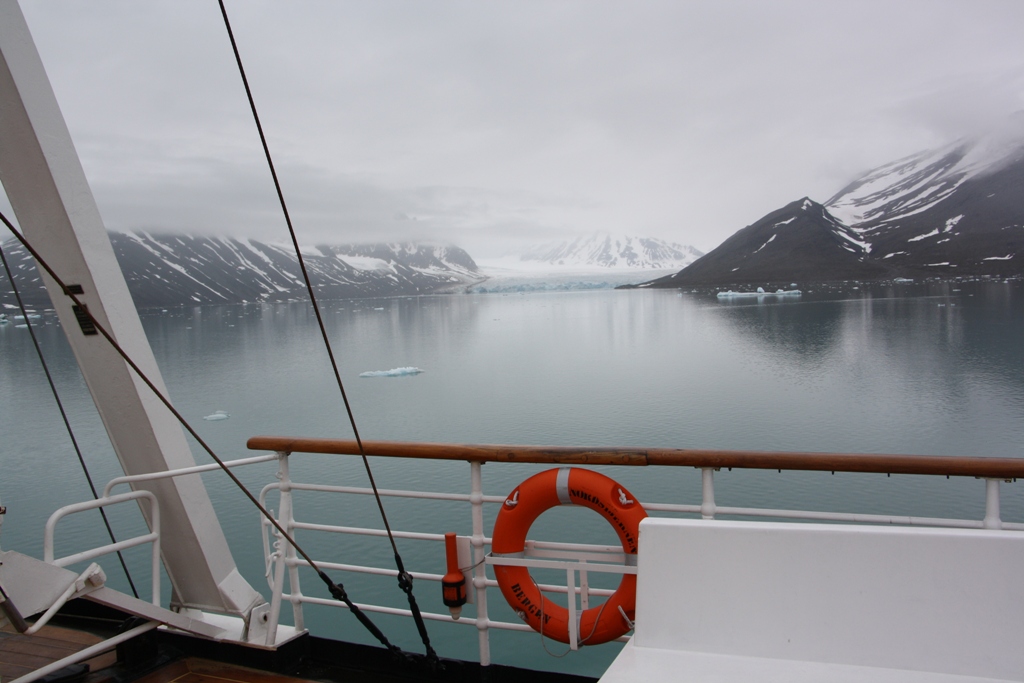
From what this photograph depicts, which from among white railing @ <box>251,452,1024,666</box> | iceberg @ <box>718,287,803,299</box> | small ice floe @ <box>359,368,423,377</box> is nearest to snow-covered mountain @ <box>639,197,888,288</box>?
iceberg @ <box>718,287,803,299</box>

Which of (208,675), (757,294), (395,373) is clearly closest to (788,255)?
(757,294)

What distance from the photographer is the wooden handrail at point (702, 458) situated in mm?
1116

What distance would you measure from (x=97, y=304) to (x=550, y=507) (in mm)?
1156

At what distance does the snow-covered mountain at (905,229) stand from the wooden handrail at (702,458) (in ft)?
195

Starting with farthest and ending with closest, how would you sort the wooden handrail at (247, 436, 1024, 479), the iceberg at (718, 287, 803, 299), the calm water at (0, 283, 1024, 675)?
the iceberg at (718, 287, 803, 299) < the calm water at (0, 283, 1024, 675) < the wooden handrail at (247, 436, 1024, 479)

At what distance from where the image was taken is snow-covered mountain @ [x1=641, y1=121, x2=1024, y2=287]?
54656mm

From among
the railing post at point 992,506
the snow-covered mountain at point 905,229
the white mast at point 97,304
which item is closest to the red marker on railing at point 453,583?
the white mast at point 97,304

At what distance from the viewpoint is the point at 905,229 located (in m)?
66.0

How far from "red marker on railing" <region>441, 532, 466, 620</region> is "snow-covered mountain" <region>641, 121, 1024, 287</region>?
5967cm

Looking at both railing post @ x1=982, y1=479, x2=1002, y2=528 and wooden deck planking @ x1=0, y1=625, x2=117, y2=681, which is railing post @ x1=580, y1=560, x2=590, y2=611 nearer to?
railing post @ x1=982, y1=479, x2=1002, y2=528

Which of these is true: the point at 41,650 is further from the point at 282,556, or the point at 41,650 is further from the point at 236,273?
the point at 236,273

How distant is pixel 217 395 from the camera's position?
13086 mm

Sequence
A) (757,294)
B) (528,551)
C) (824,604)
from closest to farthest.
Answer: (824,604), (528,551), (757,294)

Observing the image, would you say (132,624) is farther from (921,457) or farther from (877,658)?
(921,457)
